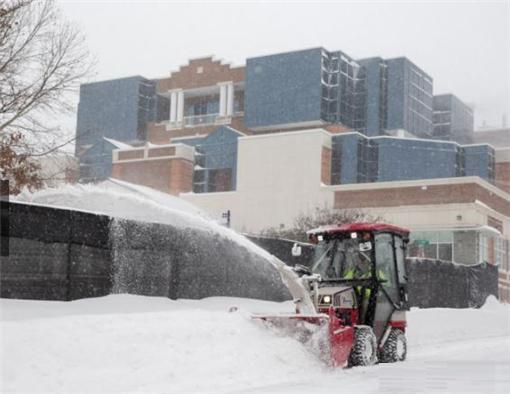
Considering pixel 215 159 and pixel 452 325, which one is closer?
pixel 452 325

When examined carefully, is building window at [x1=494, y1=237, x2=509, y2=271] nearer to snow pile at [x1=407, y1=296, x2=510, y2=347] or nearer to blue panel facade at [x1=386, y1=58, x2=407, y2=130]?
blue panel facade at [x1=386, y1=58, x2=407, y2=130]

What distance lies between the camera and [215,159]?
60.3m

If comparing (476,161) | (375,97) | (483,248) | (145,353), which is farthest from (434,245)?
(145,353)

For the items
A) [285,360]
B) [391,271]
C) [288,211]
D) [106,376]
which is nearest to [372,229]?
[391,271]

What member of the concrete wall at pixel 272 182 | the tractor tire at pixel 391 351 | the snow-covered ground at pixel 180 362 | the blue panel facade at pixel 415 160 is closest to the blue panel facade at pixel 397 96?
the blue panel facade at pixel 415 160

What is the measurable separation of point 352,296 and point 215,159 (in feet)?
157

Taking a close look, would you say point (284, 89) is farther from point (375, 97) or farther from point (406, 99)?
point (406, 99)

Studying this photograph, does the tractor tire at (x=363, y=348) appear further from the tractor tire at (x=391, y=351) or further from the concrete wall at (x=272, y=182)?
the concrete wall at (x=272, y=182)

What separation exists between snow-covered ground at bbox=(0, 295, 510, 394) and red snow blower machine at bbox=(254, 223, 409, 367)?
301 mm

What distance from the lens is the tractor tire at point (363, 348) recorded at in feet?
39.8

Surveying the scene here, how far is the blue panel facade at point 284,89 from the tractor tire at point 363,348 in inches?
1881

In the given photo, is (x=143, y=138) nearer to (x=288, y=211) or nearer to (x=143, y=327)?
(x=288, y=211)

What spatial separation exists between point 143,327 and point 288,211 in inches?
1553

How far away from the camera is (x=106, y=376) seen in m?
9.30
